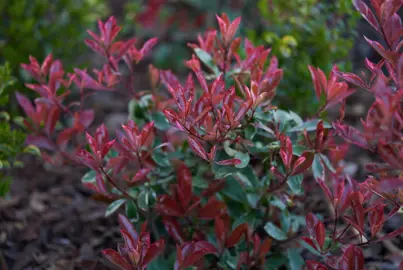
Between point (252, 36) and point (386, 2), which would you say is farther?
point (252, 36)

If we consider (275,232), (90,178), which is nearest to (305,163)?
(275,232)

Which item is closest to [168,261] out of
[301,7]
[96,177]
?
[96,177]

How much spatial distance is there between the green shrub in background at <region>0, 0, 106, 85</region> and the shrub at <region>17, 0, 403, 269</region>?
2.75ft

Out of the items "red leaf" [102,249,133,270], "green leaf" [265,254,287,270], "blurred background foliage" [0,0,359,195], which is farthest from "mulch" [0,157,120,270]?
"green leaf" [265,254,287,270]

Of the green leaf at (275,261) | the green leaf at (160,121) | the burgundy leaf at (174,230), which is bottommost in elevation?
the green leaf at (275,261)

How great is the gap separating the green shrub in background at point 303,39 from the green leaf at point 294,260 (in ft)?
2.40

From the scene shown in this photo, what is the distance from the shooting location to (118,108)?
10.8ft

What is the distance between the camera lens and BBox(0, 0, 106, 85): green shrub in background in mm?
2295

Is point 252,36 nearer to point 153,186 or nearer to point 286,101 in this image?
point 286,101

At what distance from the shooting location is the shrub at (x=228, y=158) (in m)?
1.23

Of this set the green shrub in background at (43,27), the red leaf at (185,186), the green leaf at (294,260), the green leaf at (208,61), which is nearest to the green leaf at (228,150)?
the red leaf at (185,186)

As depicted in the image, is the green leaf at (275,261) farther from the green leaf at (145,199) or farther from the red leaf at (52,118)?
the red leaf at (52,118)

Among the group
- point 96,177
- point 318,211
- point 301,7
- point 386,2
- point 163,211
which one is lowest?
point 318,211

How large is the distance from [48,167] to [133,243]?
144 centimetres
